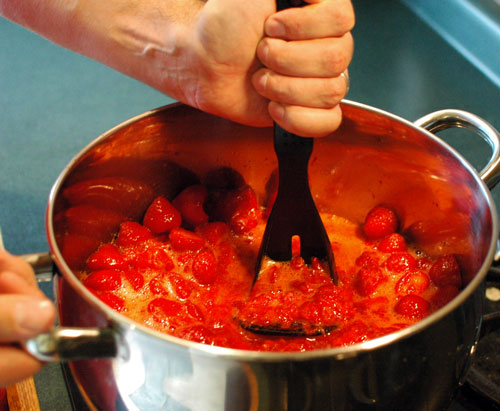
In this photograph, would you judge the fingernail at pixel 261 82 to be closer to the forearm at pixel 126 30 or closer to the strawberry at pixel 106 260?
the forearm at pixel 126 30

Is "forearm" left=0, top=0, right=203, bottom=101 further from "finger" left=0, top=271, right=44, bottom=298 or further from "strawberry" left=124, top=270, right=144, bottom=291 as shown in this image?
"finger" left=0, top=271, right=44, bottom=298

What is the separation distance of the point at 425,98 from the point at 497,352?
23.6 inches

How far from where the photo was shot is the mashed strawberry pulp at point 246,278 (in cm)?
77

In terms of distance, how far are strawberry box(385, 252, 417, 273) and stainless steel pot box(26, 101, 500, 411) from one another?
5cm

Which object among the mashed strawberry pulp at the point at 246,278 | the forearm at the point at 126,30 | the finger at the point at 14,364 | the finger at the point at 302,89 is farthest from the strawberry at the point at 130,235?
the finger at the point at 14,364

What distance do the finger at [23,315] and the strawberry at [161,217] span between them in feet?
1.57

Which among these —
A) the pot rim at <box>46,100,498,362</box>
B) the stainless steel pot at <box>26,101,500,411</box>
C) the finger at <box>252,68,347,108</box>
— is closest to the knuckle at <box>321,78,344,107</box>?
the finger at <box>252,68,347,108</box>

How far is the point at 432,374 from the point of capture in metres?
0.58

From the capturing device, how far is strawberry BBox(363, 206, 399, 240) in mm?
941

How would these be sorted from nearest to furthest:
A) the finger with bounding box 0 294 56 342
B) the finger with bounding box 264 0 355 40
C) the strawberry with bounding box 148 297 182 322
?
the finger with bounding box 0 294 56 342, the finger with bounding box 264 0 355 40, the strawberry with bounding box 148 297 182 322

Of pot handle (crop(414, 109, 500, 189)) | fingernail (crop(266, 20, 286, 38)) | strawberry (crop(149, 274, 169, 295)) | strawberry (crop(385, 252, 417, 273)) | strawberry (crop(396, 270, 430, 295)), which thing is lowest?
strawberry (crop(149, 274, 169, 295))

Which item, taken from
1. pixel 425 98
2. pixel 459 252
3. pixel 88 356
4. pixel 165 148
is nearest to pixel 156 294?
pixel 165 148

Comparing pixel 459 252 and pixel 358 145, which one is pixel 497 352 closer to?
pixel 459 252

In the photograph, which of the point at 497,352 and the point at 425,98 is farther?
the point at 425,98
